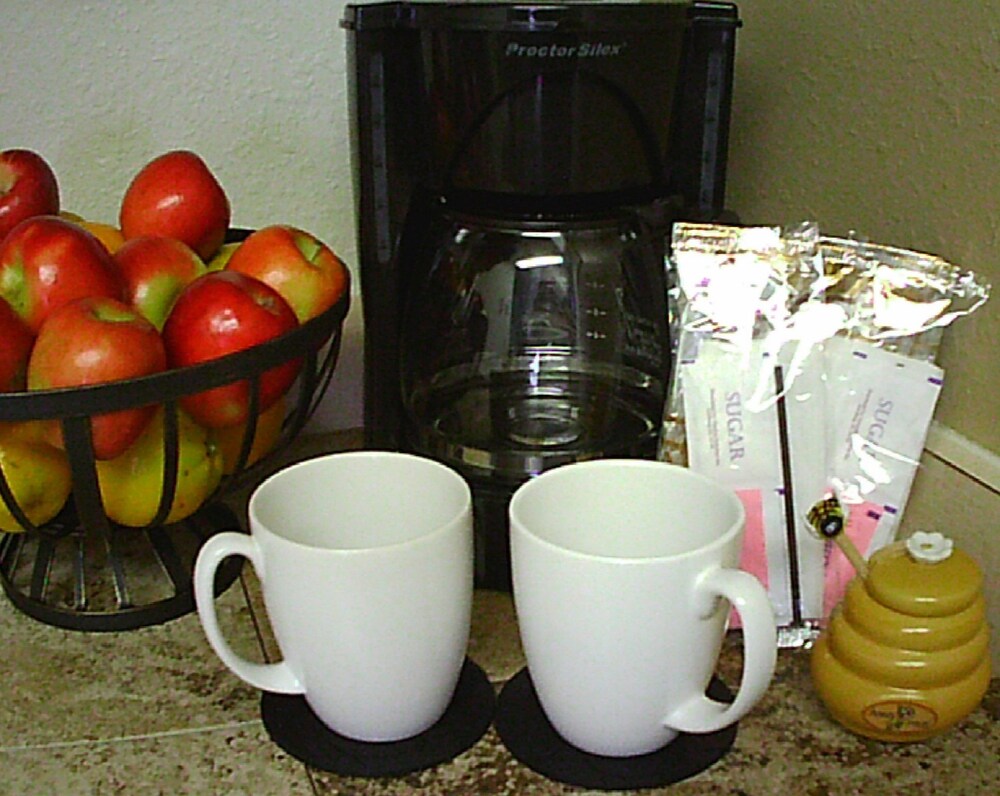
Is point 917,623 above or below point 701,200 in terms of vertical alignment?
below

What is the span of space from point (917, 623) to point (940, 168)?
0.91ft

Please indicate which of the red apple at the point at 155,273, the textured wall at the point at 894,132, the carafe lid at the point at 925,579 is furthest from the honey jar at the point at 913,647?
the red apple at the point at 155,273

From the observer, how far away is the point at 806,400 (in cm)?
73

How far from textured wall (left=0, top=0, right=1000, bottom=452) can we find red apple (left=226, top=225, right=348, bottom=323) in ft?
0.71

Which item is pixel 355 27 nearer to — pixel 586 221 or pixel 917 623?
pixel 586 221

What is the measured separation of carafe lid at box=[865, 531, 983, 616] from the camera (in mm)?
608

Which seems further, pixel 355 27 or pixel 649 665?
pixel 355 27

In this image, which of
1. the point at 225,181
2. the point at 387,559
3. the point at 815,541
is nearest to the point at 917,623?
the point at 815,541

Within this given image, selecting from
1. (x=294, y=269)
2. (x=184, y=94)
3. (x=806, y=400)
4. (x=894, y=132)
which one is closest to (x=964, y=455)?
(x=806, y=400)

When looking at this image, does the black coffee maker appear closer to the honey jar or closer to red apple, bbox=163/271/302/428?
red apple, bbox=163/271/302/428

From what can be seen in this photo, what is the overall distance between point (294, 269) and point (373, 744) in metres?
0.30

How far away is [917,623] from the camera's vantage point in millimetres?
609

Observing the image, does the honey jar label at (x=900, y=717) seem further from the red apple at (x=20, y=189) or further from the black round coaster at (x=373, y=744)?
the red apple at (x=20, y=189)

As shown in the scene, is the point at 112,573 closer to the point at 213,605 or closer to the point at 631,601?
the point at 213,605
